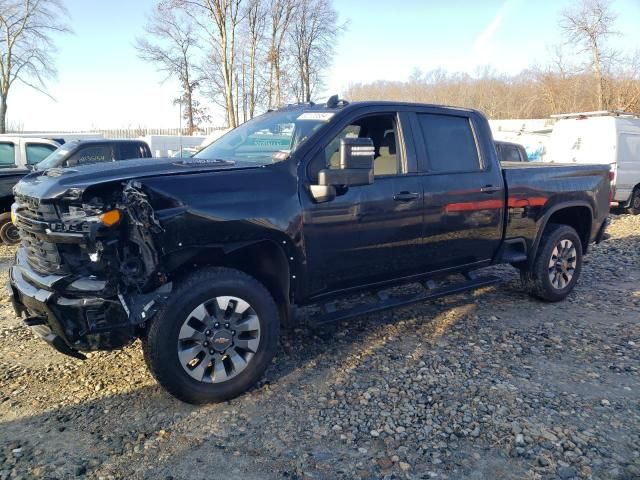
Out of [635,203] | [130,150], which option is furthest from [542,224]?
[635,203]

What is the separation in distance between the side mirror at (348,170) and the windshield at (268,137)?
0.39 m

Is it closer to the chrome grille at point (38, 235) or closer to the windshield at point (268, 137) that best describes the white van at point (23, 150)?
the windshield at point (268, 137)

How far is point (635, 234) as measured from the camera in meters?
9.62

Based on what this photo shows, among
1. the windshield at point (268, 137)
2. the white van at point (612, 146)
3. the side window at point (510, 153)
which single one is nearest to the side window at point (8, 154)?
the windshield at point (268, 137)

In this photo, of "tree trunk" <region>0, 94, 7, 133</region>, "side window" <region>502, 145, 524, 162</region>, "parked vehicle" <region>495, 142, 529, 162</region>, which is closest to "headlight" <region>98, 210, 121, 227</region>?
"parked vehicle" <region>495, 142, 529, 162</region>

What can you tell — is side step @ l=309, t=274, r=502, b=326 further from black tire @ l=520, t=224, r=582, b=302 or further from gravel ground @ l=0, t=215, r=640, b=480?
black tire @ l=520, t=224, r=582, b=302

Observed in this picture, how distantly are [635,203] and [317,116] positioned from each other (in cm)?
1217

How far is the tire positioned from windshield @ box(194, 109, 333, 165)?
1.04m

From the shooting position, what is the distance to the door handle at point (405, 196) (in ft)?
13.5

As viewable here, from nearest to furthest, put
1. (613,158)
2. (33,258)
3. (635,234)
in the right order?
(33,258)
(635,234)
(613,158)

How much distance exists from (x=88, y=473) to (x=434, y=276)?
3.16 m

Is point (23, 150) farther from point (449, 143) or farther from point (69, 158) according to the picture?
point (449, 143)

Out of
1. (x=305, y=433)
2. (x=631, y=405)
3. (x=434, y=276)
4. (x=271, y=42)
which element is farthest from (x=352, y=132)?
(x=271, y=42)

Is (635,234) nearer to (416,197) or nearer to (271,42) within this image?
(416,197)
